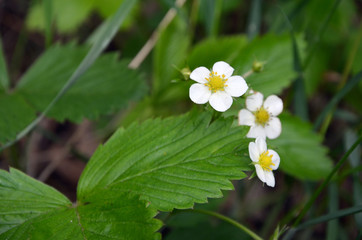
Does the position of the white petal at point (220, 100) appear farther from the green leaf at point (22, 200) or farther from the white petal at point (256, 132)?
the green leaf at point (22, 200)

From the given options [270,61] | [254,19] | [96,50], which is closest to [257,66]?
[270,61]

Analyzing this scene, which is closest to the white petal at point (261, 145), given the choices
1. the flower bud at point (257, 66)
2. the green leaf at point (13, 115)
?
the flower bud at point (257, 66)

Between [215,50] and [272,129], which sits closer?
[272,129]

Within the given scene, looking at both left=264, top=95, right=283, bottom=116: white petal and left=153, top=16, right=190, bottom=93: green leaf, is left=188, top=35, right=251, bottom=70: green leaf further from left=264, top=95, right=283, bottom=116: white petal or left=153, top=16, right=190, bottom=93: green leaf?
left=264, top=95, right=283, bottom=116: white petal

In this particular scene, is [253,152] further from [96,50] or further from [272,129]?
[96,50]

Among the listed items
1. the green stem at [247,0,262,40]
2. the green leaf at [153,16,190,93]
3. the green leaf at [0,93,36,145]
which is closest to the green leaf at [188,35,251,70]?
the green stem at [247,0,262,40]

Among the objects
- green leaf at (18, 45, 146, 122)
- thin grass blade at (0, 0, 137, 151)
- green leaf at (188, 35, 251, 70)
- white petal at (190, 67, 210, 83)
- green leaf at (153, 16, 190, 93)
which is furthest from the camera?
green leaf at (153, 16, 190, 93)

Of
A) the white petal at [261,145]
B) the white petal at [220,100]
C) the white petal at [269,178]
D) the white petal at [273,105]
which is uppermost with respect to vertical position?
the white petal at [273,105]
